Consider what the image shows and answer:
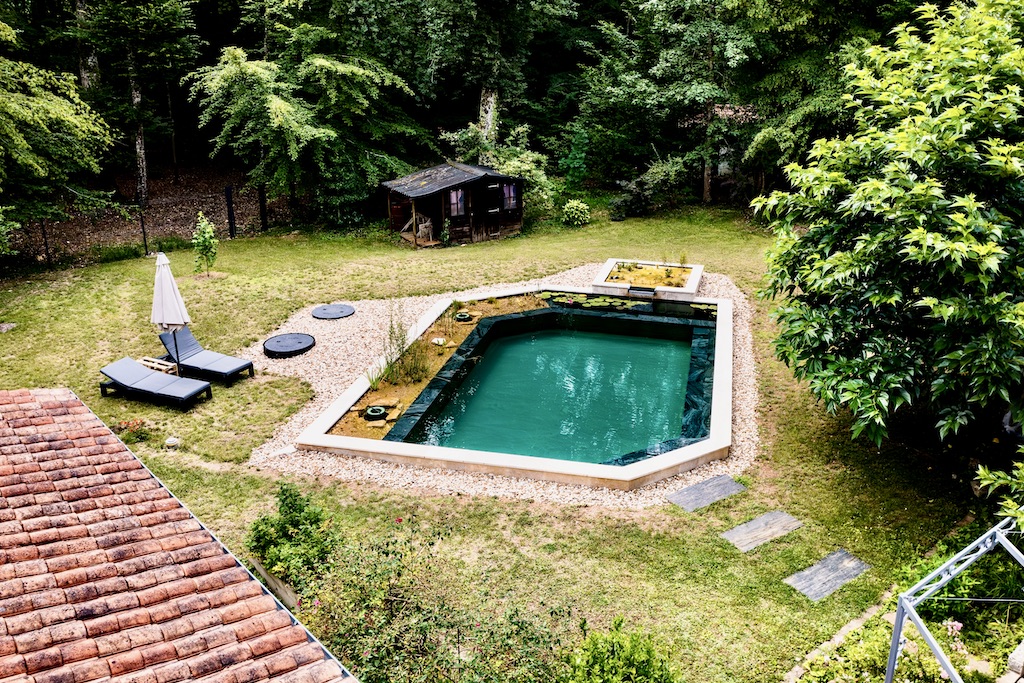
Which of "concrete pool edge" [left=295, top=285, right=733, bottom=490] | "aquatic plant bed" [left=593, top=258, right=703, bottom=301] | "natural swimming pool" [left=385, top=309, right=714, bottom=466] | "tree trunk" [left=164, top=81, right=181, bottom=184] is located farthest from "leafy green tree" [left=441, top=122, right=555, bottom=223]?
"concrete pool edge" [left=295, top=285, right=733, bottom=490]

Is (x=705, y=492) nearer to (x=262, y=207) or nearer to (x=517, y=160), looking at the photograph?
(x=517, y=160)

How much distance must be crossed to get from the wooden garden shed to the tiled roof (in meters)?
13.0

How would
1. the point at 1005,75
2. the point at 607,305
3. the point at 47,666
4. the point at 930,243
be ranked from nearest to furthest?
the point at 47,666, the point at 930,243, the point at 1005,75, the point at 607,305

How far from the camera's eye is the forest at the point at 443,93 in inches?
704

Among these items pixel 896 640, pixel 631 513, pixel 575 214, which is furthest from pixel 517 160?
pixel 896 640

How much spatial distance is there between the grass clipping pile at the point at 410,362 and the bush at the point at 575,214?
6435 millimetres

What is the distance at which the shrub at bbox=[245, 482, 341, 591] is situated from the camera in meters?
6.06

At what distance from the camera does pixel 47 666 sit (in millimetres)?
3535

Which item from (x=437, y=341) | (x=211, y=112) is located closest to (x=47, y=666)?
(x=437, y=341)

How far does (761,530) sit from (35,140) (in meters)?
16.2

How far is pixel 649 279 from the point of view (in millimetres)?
14875

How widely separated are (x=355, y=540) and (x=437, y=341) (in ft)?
17.7

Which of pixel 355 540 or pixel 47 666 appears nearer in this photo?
pixel 47 666

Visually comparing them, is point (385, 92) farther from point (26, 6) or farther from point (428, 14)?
point (26, 6)
